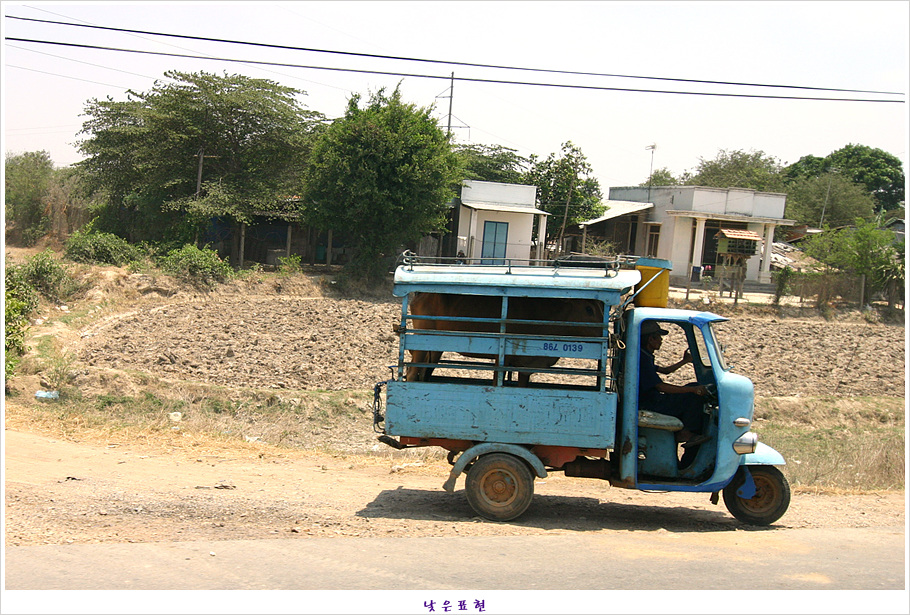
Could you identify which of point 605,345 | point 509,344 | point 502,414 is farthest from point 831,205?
point 502,414

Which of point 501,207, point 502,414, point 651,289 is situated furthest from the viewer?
point 501,207

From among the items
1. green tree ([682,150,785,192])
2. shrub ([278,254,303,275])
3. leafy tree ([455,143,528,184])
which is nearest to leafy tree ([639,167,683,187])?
green tree ([682,150,785,192])

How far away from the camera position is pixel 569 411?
6914mm

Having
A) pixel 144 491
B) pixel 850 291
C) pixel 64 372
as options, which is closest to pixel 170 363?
pixel 64 372

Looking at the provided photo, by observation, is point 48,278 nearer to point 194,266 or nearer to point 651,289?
point 194,266

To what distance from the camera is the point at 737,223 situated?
36.0 metres

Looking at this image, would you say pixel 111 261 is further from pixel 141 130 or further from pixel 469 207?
pixel 469 207

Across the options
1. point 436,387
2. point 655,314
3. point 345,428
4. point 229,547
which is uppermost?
point 655,314

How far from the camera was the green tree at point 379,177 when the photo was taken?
27.2 meters

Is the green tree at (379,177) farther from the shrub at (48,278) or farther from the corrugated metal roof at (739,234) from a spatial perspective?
the corrugated metal roof at (739,234)

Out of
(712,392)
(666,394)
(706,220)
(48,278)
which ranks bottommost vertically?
(48,278)

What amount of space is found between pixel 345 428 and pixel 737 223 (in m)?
27.9

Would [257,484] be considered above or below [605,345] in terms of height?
below

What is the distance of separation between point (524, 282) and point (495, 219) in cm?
2717
